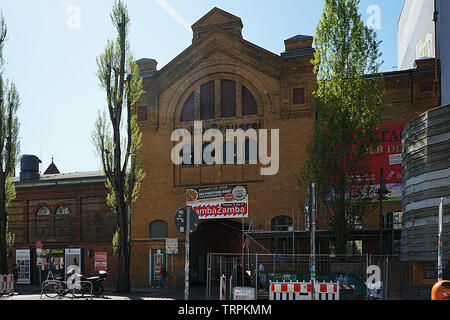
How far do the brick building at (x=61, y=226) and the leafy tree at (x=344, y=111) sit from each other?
17.1m

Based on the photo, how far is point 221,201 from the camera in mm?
30562

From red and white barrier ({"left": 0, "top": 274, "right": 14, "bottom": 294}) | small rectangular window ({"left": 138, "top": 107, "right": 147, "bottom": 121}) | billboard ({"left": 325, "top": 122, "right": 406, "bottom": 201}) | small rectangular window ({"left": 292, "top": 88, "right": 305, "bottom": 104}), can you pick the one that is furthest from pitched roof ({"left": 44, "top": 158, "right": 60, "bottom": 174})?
billboard ({"left": 325, "top": 122, "right": 406, "bottom": 201})

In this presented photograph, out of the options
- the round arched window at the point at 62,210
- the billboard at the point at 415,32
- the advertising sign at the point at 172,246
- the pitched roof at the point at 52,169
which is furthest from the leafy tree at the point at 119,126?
the pitched roof at the point at 52,169

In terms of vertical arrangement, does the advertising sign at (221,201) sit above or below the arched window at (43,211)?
above

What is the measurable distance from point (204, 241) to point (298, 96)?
38.5 feet

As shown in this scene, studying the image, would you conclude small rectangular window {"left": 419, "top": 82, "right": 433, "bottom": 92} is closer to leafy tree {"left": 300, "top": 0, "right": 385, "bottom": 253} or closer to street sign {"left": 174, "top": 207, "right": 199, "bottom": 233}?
leafy tree {"left": 300, "top": 0, "right": 385, "bottom": 253}

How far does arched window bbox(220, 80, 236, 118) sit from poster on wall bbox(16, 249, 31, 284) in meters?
18.2

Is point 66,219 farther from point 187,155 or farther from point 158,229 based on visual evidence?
point 187,155

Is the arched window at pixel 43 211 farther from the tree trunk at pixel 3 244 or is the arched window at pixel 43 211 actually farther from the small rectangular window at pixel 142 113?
the small rectangular window at pixel 142 113

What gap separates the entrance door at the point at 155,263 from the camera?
31797 millimetres

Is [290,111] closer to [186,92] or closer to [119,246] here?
[186,92]

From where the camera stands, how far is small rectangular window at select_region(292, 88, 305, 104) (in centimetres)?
2972

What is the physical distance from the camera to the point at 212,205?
30.7m

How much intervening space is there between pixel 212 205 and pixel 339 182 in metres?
9.66
